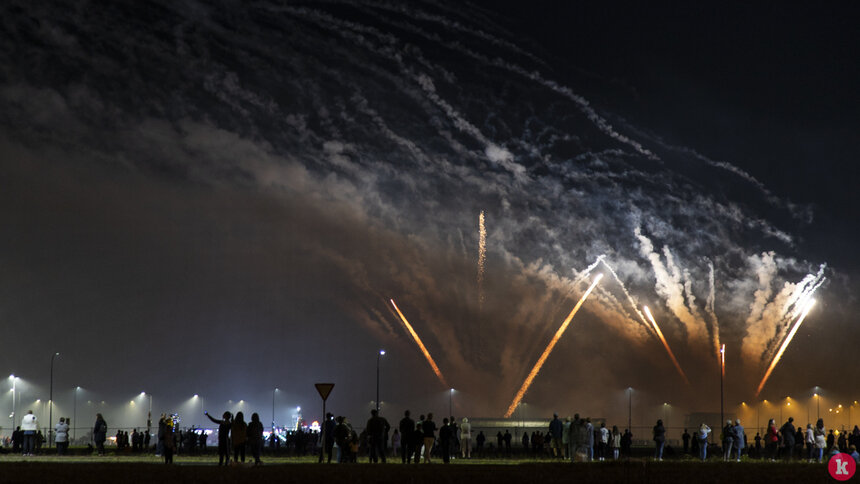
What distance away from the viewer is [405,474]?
89.6ft

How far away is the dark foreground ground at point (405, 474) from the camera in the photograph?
25.2 m

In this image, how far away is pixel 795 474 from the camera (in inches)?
1174

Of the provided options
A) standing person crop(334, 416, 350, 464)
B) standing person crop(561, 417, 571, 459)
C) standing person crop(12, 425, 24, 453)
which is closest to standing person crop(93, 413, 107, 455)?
standing person crop(12, 425, 24, 453)

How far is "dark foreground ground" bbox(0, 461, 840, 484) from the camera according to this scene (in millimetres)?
25172

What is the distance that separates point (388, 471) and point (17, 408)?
116 metres

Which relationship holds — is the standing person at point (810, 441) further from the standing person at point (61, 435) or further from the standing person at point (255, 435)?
the standing person at point (61, 435)

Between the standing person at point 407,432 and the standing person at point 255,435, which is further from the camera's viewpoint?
the standing person at point 407,432

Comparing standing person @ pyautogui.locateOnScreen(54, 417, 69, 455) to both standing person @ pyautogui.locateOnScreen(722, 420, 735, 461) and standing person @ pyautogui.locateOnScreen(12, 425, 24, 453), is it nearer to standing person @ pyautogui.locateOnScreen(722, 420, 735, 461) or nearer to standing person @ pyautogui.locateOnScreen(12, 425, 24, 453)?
standing person @ pyautogui.locateOnScreen(12, 425, 24, 453)

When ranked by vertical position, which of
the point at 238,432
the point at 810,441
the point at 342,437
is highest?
the point at 238,432

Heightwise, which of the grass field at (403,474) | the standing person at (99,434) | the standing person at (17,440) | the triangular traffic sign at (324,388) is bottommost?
the standing person at (17,440)

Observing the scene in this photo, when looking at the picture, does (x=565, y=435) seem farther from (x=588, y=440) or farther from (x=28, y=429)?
(x=28, y=429)

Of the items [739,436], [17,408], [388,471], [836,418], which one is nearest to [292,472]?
[388,471]

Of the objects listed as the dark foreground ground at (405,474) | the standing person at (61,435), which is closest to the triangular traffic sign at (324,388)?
the dark foreground ground at (405,474)

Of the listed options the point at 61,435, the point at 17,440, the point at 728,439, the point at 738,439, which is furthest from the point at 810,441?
the point at 17,440
